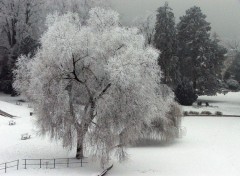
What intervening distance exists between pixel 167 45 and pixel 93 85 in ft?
115

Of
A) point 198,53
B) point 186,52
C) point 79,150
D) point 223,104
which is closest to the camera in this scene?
point 79,150

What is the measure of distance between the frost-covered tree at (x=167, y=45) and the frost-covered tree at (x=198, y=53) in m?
3.55

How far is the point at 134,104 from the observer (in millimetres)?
30219

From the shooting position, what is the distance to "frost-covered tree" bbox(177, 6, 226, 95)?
222ft

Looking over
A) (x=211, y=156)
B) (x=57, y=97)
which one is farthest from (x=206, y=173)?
(x=57, y=97)

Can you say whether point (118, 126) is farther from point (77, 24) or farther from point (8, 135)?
point (8, 135)

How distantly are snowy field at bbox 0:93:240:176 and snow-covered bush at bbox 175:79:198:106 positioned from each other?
11.4 metres

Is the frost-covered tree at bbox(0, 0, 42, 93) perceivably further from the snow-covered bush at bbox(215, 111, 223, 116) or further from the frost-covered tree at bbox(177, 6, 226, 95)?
the snow-covered bush at bbox(215, 111, 223, 116)

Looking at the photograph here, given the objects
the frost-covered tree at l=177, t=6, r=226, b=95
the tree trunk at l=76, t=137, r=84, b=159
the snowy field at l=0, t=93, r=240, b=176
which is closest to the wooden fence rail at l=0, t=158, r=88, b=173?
the tree trunk at l=76, t=137, r=84, b=159

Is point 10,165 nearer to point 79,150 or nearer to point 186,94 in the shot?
point 79,150

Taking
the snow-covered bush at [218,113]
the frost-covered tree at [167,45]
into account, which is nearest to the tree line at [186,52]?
the frost-covered tree at [167,45]

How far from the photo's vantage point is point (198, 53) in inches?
2702

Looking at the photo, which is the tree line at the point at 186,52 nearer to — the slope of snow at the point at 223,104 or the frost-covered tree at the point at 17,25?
the slope of snow at the point at 223,104

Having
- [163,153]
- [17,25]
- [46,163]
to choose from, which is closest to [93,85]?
[46,163]
